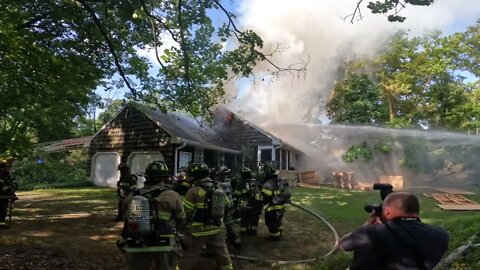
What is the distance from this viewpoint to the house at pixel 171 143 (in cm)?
1901

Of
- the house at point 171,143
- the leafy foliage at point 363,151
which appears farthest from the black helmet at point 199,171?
the leafy foliage at point 363,151

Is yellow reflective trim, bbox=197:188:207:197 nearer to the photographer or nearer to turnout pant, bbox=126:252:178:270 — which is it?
turnout pant, bbox=126:252:178:270

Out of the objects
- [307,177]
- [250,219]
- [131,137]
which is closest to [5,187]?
[250,219]

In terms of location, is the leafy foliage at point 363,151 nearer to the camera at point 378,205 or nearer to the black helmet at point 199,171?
the black helmet at point 199,171

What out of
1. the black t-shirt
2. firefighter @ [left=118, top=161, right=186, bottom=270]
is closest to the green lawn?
firefighter @ [left=118, top=161, right=186, bottom=270]

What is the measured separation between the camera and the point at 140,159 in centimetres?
1997

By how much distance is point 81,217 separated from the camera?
1061 centimetres

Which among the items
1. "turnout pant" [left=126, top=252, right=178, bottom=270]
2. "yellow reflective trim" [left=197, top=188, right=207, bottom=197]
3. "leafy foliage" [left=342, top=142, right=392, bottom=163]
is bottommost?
"turnout pant" [left=126, top=252, right=178, bottom=270]

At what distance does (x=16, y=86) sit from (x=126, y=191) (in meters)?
3.37

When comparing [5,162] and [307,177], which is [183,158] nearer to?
[307,177]

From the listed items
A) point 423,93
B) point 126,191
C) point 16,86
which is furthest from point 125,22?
point 423,93

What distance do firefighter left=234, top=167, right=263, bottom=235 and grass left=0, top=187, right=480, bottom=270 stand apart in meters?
0.42

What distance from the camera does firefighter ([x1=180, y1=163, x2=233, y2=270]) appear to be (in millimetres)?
5691

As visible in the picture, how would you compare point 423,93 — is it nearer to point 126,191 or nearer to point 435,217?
point 435,217
